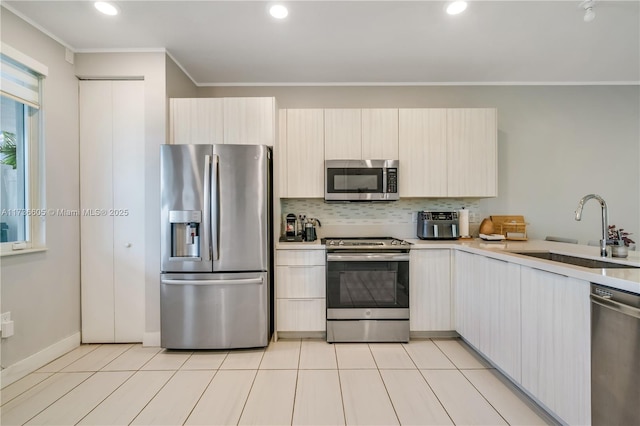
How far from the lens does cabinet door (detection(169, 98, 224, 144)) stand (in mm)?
2803

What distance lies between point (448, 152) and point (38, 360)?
3962 mm

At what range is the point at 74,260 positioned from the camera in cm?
264

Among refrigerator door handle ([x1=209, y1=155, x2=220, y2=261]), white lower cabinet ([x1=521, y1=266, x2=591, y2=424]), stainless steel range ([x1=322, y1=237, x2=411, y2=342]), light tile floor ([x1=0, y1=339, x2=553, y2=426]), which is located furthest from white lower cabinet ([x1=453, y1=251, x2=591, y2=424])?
refrigerator door handle ([x1=209, y1=155, x2=220, y2=261])

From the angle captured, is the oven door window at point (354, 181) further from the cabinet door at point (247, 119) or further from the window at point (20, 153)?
the window at point (20, 153)

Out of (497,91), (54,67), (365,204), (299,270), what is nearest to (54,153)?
(54,67)

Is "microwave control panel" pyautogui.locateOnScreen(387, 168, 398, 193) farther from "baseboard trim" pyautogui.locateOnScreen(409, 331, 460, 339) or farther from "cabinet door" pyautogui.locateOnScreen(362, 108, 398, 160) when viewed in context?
"baseboard trim" pyautogui.locateOnScreen(409, 331, 460, 339)

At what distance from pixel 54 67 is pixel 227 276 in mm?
2238

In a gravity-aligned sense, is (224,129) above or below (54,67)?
below

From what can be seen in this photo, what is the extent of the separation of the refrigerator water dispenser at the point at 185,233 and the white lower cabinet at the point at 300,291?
0.73 m

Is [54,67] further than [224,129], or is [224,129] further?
[224,129]

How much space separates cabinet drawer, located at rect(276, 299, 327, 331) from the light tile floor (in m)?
0.20

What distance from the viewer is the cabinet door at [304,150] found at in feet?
10.1

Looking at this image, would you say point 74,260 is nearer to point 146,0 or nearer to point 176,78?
point 176,78

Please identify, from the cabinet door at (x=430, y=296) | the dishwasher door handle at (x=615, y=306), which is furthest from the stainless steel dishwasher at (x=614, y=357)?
the cabinet door at (x=430, y=296)
